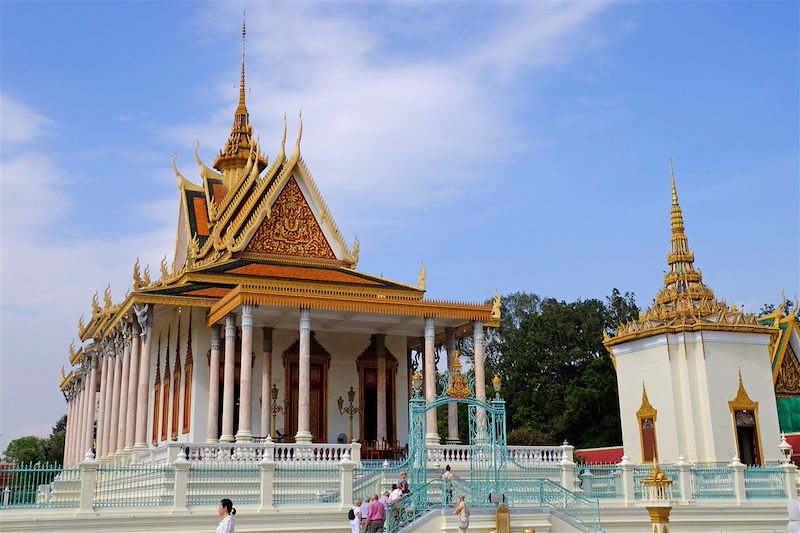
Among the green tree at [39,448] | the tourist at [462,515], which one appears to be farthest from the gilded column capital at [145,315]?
the green tree at [39,448]

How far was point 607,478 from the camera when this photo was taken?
1831cm

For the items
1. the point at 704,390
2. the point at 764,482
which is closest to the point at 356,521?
the point at 764,482

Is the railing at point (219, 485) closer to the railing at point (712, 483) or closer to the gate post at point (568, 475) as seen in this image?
the gate post at point (568, 475)

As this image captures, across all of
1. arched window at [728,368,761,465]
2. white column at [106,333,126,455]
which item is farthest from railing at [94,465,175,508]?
arched window at [728,368,761,465]

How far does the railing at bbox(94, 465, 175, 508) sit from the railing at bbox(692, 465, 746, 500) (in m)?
11.1

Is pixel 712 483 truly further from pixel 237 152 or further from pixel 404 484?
pixel 237 152

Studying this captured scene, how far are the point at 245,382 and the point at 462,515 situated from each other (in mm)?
6781

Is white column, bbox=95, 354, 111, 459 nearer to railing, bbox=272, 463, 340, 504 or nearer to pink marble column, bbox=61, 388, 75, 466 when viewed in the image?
pink marble column, bbox=61, 388, 75, 466

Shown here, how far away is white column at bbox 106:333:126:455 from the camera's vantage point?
2466cm

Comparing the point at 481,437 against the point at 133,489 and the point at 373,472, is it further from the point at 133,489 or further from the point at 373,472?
the point at 133,489

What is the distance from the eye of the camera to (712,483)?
1955 cm

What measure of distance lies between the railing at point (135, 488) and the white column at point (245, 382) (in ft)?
11.0

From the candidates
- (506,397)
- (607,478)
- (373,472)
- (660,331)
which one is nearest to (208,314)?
(373,472)

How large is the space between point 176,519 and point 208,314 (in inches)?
345
